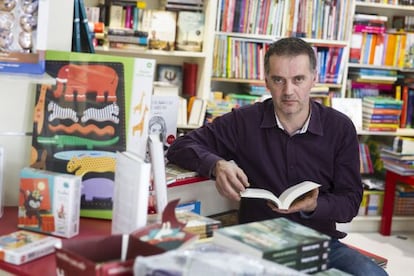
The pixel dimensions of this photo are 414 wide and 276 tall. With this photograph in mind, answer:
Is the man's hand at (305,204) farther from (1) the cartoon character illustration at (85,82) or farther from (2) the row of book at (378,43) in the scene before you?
(2) the row of book at (378,43)

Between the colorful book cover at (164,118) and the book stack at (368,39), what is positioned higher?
the book stack at (368,39)

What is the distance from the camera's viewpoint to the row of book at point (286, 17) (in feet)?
14.2

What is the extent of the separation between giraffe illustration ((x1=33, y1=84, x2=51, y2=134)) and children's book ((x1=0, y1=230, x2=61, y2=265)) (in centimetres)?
33

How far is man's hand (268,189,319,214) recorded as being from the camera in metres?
2.11

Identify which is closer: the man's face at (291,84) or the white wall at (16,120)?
the white wall at (16,120)

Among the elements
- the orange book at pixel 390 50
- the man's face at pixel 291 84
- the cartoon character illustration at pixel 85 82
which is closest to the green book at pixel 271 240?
the cartoon character illustration at pixel 85 82

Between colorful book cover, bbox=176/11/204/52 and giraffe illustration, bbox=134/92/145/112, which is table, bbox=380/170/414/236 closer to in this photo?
colorful book cover, bbox=176/11/204/52

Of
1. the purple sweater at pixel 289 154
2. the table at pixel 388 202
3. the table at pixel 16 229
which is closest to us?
the table at pixel 16 229

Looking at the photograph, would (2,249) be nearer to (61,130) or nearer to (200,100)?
(61,130)

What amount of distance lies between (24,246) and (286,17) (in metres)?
3.25

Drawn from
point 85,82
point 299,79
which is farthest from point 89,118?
point 299,79

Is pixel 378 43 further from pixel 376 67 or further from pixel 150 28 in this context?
pixel 150 28

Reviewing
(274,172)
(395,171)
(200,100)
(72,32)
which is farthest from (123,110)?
(395,171)

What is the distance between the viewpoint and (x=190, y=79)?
4332 mm
